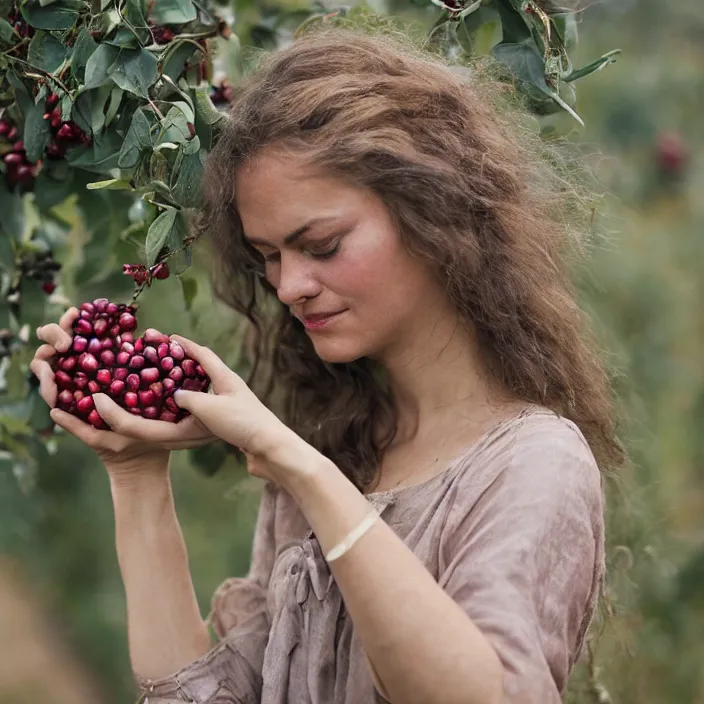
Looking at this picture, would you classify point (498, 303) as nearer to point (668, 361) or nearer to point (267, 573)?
point (267, 573)

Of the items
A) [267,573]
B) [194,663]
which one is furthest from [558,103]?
[194,663]

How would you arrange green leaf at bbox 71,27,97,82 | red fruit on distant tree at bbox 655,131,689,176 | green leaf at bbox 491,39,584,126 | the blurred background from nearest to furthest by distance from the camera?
green leaf at bbox 71,27,97,82 < green leaf at bbox 491,39,584,126 < the blurred background < red fruit on distant tree at bbox 655,131,689,176

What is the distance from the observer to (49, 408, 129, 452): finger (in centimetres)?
124

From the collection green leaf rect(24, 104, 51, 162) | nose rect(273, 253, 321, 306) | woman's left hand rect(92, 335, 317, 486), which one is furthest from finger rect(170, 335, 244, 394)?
green leaf rect(24, 104, 51, 162)

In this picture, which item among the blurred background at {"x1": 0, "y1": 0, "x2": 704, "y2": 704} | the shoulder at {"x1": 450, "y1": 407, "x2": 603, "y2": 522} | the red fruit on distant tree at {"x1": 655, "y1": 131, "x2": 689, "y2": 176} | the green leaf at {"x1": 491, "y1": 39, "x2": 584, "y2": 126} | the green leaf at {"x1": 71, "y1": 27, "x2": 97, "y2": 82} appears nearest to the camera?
the shoulder at {"x1": 450, "y1": 407, "x2": 603, "y2": 522}

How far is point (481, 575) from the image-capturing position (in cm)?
107

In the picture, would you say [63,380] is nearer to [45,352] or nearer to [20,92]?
[45,352]

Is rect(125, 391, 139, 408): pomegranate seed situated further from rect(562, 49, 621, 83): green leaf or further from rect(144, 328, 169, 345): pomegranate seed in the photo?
rect(562, 49, 621, 83): green leaf

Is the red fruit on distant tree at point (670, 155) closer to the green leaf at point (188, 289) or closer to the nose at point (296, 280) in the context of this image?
the green leaf at point (188, 289)

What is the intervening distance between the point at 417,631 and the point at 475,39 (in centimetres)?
80

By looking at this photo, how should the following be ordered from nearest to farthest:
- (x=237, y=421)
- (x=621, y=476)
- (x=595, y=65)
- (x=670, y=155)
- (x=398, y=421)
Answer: (x=237, y=421) → (x=595, y=65) → (x=398, y=421) → (x=621, y=476) → (x=670, y=155)

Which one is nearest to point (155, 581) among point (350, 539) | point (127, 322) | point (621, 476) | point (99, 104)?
point (127, 322)

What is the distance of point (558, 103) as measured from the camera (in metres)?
1.38

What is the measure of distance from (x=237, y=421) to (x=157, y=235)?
0.71 feet
